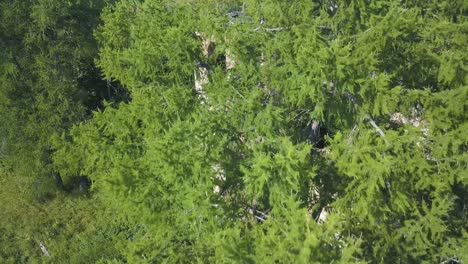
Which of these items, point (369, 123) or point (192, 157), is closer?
point (192, 157)

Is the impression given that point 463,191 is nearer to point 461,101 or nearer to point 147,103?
point 461,101

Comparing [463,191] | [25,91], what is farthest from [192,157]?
[25,91]

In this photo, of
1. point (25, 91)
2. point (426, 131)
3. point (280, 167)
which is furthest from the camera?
point (25, 91)

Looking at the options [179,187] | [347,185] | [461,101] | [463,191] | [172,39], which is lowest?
[463,191]

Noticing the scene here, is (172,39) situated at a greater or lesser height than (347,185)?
greater

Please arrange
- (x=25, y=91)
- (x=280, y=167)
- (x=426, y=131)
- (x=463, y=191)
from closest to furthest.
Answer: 1. (x=280, y=167)
2. (x=426, y=131)
3. (x=463, y=191)
4. (x=25, y=91)

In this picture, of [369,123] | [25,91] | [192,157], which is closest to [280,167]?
[192,157]
